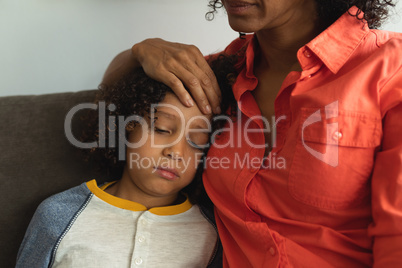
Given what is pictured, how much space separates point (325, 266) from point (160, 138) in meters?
0.53

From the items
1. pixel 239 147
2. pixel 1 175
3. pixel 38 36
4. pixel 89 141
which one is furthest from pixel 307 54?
pixel 38 36

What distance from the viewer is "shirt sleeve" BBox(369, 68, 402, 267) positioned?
0.79m

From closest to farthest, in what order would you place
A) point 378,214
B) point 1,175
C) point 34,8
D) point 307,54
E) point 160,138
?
point 378,214 → point 307,54 → point 160,138 → point 1,175 → point 34,8

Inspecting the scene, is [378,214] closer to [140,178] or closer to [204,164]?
[204,164]

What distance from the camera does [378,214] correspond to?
833 mm

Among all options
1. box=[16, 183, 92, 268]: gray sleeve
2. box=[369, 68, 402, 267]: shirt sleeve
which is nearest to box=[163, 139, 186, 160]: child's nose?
box=[16, 183, 92, 268]: gray sleeve

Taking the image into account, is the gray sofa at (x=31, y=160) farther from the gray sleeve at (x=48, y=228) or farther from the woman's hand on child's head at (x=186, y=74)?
the woman's hand on child's head at (x=186, y=74)

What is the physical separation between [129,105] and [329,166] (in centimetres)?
61

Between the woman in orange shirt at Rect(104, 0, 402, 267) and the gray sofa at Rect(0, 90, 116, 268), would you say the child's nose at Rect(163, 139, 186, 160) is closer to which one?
the woman in orange shirt at Rect(104, 0, 402, 267)

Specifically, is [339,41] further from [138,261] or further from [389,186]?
[138,261]

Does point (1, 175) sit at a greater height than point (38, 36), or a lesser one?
lesser

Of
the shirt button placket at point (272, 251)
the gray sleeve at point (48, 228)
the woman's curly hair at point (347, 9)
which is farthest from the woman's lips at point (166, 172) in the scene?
the woman's curly hair at point (347, 9)

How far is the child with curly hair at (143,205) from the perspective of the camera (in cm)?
106

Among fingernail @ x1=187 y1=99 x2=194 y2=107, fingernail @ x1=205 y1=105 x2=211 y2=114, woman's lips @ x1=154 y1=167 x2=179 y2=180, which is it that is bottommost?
woman's lips @ x1=154 y1=167 x2=179 y2=180
